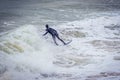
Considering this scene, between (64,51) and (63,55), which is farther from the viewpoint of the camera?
(64,51)

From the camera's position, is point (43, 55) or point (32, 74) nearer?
point (32, 74)

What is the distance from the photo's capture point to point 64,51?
1535 centimetres

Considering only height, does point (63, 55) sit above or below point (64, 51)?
below

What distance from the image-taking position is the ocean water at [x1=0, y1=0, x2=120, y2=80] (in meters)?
11.9

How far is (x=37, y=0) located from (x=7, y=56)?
27110 mm

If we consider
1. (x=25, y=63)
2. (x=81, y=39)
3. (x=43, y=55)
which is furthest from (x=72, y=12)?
(x=25, y=63)

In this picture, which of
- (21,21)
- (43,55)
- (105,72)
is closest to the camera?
(105,72)

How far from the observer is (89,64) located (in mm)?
13055

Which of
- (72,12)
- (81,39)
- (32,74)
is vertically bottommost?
(32,74)

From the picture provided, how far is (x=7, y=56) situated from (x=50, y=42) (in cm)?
467

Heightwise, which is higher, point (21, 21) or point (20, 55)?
point (21, 21)

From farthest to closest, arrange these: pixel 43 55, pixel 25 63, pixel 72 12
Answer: pixel 72 12 → pixel 43 55 → pixel 25 63

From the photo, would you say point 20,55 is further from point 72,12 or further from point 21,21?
point 72,12

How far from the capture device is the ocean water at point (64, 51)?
39.1 ft
